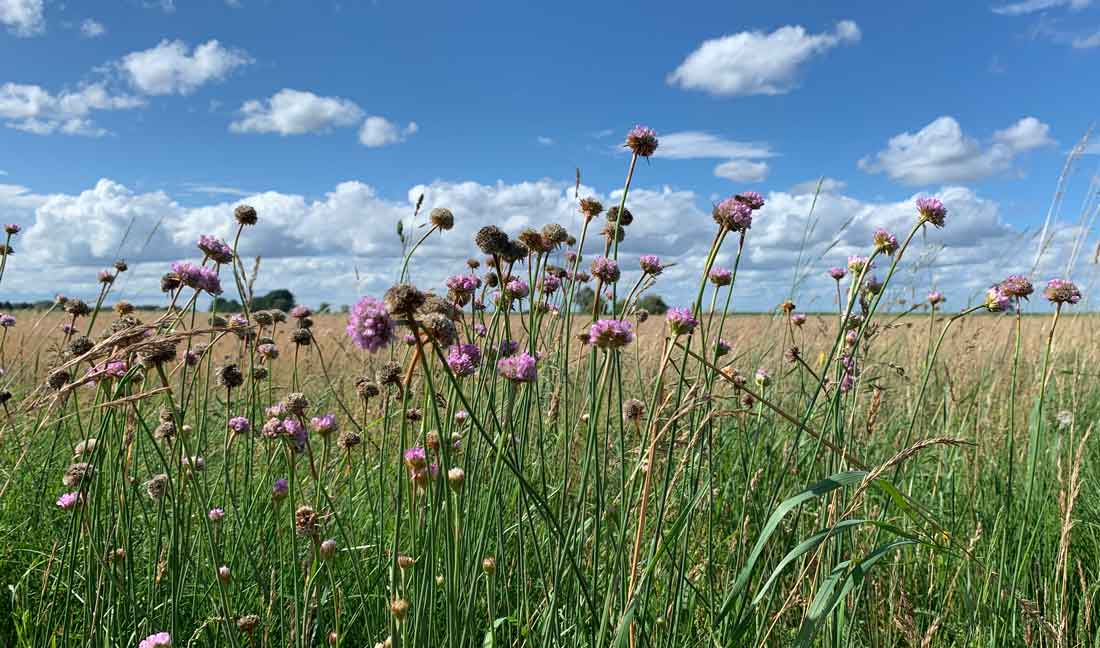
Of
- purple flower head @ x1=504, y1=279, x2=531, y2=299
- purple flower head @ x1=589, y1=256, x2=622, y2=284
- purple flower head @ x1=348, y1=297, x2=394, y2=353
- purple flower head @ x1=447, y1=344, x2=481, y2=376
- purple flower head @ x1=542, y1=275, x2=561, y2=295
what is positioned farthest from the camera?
purple flower head @ x1=542, y1=275, x2=561, y2=295

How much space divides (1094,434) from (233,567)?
3.95 metres

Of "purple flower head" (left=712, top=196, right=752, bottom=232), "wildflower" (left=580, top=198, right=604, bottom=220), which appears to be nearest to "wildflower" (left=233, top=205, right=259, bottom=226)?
"wildflower" (left=580, top=198, right=604, bottom=220)

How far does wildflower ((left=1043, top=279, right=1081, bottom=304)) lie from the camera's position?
1980mm

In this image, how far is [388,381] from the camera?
1750mm

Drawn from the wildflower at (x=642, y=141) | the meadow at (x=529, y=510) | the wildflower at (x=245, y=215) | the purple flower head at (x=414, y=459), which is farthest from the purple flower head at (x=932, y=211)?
the wildflower at (x=245, y=215)

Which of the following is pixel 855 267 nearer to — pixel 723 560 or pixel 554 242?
pixel 554 242

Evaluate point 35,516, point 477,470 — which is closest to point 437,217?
point 477,470

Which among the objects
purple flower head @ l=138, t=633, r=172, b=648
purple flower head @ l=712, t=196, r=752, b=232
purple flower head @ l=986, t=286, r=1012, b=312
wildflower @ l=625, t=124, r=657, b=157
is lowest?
purple flower head @ l=138, t=633, r=172, b=648

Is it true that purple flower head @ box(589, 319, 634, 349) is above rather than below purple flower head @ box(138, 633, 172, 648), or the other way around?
above

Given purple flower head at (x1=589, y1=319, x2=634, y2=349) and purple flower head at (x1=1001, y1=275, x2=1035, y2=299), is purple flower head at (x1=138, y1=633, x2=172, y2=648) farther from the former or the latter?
purple flower head at (x1=1001, y1=275, x2=1035, y2=299)

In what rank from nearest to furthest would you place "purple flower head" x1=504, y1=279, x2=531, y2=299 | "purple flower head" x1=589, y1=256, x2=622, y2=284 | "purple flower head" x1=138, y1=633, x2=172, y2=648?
"purple flower head" x1=138, y1=633, x2=172, y2=648 < "purple flower head" x1=589, y1=256, x2=622, y2=284 < "purple flower head" x1=504, y1=279, x2=531, y2=299

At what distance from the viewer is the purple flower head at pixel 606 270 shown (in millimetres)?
1862

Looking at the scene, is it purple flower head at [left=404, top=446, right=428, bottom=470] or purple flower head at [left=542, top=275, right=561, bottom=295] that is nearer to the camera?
purple flower head at [left=404, top=446, right=428, bottom=470]

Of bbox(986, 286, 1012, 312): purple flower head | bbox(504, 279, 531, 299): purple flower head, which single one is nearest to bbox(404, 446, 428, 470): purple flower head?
bbox(504, 279, 531, 299): purple flower head
